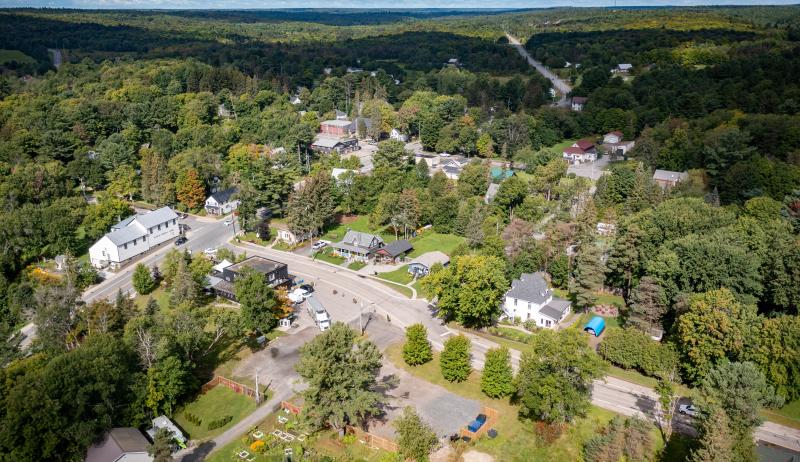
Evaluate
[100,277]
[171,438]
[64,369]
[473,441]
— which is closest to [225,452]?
[171,438]

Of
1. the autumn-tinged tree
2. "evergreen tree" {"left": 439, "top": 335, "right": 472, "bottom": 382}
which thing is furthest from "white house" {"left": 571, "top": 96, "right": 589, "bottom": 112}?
"evergreen tree" {"left": 439, "top": 335, "right": 472, "bottom": 382}

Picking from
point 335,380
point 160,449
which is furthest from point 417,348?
point 160,449

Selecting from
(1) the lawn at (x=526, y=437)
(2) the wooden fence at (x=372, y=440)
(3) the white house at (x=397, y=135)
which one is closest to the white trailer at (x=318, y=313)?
(2) the wooden fence at (x=372, y=440)

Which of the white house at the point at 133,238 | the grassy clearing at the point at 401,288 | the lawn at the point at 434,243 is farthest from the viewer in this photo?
the white house at the point at 133,238

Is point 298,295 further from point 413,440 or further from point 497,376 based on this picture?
point 413,440

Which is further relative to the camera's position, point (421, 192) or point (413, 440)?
point (421, 192)

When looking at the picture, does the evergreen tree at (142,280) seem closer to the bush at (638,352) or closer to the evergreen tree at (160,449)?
the evergreen tree at (160,449)

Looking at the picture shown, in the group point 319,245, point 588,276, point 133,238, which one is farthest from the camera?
point 319,245
